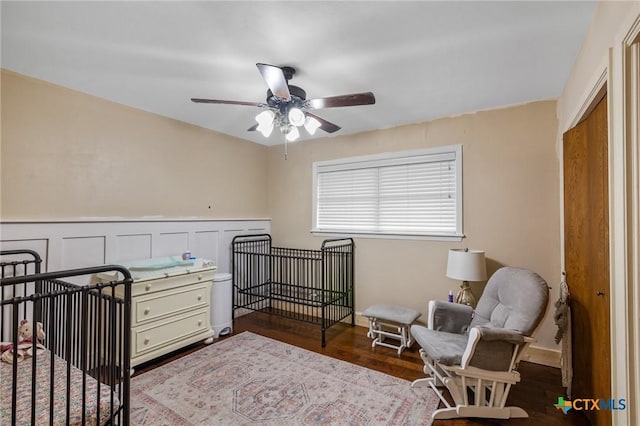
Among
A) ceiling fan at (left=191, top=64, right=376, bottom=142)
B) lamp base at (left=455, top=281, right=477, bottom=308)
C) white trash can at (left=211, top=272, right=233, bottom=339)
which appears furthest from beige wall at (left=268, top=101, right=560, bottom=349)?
white trash can at (left=211, top=272, right=233, bottom=339)

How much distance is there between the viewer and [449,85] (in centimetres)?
239

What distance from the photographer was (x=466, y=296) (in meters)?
2.71

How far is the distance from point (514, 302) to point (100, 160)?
3677 millimetres

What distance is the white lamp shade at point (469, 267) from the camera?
8.52 ft

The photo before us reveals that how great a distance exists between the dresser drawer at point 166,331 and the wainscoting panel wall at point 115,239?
2.37 ft

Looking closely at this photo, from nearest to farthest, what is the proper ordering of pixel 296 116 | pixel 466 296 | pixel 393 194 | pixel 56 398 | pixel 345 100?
pixel 56 398, pixel 345 100, pixel 296 116, pixel 466 296, pixel 393 194

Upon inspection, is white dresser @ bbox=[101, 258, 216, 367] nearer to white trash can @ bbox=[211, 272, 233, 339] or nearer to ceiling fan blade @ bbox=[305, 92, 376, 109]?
white trash can @ bbox=[211, 272, 233, 339]

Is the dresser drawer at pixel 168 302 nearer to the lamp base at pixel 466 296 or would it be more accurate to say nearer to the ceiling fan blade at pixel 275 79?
the ceiling fan blade at pixel 275 79

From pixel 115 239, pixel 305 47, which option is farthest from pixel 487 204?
pixel 115 239

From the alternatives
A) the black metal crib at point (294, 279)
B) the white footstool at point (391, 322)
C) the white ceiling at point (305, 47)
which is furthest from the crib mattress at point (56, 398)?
the white footstool at point (391, 322)

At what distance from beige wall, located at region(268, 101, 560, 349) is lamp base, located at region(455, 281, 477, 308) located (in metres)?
0.21

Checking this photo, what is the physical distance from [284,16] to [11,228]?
Result: 2480 millimetres

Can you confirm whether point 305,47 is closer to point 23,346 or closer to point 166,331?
point 23,346

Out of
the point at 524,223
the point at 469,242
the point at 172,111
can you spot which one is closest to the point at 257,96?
the point at 172,111
